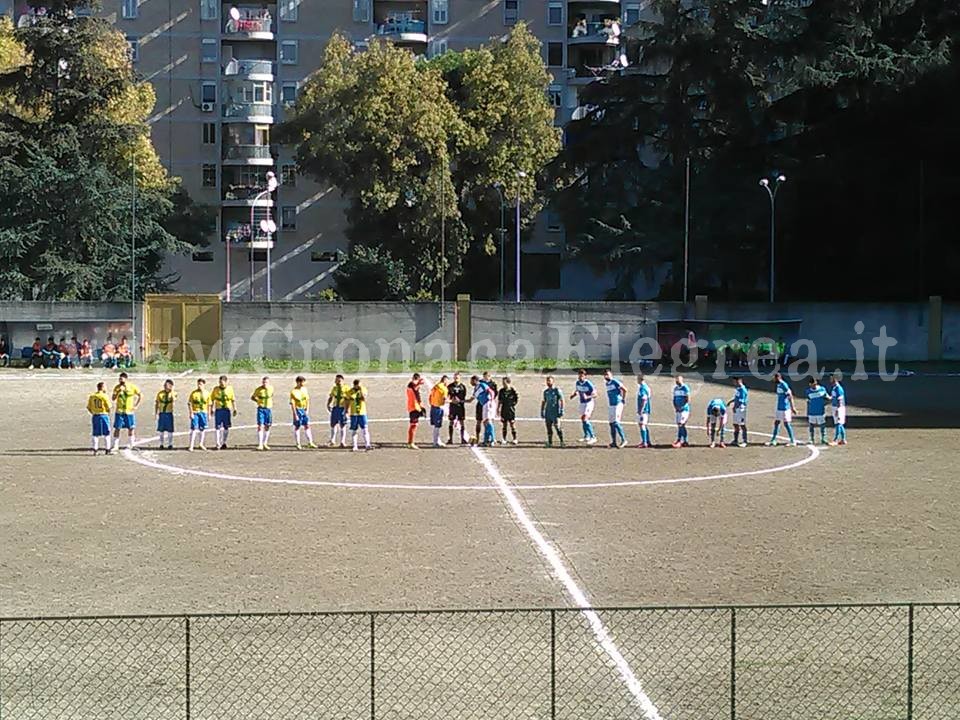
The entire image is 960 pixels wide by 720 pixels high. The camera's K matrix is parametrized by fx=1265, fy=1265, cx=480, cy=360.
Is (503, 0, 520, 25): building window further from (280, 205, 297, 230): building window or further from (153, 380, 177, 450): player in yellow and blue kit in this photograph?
(153, 380, 177, 450): player in yellow and blue kit

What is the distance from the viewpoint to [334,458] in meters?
28.9

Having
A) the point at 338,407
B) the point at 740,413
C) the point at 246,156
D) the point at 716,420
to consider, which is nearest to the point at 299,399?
the point at 338,407

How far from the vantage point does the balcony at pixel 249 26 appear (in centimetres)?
7812

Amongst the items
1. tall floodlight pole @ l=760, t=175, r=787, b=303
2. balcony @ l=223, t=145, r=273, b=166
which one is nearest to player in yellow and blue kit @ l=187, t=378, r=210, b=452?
tall floodlight pole @ l=760, t=175, r=787, b=303

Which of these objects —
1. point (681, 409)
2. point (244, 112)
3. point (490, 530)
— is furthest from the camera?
point (244, 112)

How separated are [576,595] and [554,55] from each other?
2750 inches

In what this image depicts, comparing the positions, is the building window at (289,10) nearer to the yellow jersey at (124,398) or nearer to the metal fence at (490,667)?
the yellow jersey at (124,398)

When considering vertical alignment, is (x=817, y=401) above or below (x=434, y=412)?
above

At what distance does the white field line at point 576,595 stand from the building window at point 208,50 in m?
57.9

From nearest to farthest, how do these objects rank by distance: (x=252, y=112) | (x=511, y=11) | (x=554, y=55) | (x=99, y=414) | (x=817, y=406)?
1. (x=99, y=414)
2. (x=817, y=406)
3. (x=252, y=112)
4. (x=511, y=11)
5. (x=554, y=55)

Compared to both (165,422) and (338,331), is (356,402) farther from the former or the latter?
(338,331)

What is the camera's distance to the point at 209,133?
79000 millimetres

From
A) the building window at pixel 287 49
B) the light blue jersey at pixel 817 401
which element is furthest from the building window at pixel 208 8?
the light blue jersey at pixel 817 401

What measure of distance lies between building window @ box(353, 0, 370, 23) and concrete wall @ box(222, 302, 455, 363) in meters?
28.9
